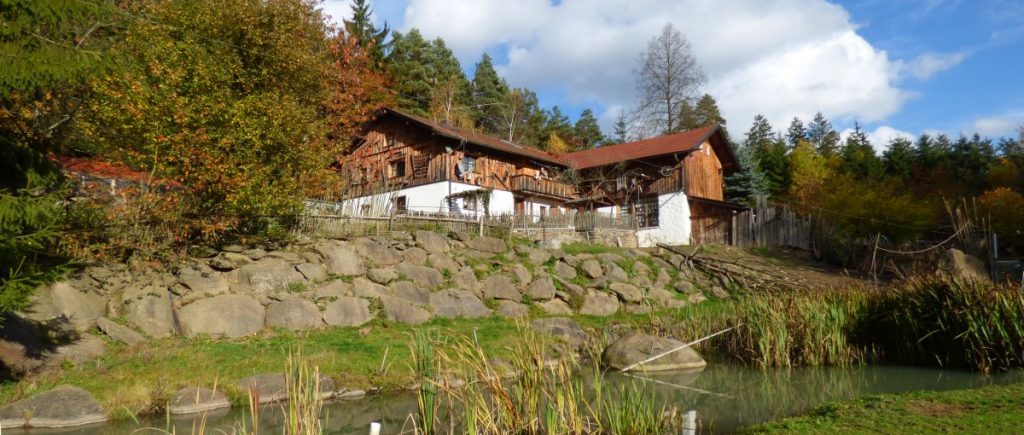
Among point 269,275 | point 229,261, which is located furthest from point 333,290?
point 229,261

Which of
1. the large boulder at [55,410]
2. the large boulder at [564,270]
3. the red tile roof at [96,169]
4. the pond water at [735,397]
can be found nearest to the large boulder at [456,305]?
the large boulder at [564,270]

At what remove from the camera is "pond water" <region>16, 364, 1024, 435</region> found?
30.4 ft

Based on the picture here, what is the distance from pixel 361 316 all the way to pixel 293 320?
1.71m

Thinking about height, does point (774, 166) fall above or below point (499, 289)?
above

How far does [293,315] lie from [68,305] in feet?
14.5

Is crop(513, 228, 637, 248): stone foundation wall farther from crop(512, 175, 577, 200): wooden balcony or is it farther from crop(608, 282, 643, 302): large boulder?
crop(512, 175, 577, 200): wooden balcony

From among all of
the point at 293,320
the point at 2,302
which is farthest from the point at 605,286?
the point at 2,302

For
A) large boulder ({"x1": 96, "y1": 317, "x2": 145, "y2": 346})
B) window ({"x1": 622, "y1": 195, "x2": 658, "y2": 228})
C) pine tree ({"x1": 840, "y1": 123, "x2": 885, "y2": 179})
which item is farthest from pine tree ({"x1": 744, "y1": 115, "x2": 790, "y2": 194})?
large boulder ({"x1": 96, "y1": 317, "x2": 145, "y2": 346})

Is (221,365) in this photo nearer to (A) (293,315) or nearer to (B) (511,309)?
(A) (293,315)

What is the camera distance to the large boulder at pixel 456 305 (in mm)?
17281

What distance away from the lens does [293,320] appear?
1446 centimetres

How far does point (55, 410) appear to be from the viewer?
9336 mm

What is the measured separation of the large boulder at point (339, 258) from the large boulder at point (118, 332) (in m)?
5.13

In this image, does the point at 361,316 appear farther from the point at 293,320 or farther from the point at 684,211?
the point at 684,211
